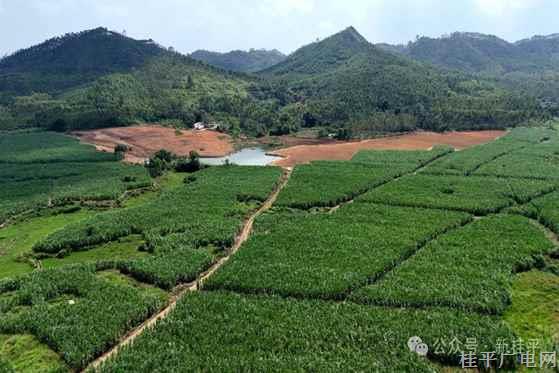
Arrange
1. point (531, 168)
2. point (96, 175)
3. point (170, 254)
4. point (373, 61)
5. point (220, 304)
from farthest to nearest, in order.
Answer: point (373, 61)
point (96, 175)
point (531, 168)
point (170, 254)
point (220, 304)

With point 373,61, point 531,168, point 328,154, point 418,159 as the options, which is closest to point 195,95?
point 373,61

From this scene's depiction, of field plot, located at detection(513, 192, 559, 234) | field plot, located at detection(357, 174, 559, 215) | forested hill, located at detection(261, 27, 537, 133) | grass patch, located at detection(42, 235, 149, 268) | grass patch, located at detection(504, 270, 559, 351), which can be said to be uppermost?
forested hill, located at detection(261, 27, 537, 133)

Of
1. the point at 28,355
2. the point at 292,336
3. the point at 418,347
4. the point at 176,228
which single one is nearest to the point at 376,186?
the point at 176,228

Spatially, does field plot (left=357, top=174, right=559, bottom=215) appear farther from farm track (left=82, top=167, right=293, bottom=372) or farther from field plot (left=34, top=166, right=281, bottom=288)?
field plot (left=34, top=166, right=281, bottom=288)

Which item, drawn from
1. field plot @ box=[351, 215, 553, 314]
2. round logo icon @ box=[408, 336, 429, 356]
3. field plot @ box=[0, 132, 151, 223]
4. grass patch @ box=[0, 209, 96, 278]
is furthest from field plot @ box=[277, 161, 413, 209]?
round logo icon @ box=[408, 336, 429, 356]

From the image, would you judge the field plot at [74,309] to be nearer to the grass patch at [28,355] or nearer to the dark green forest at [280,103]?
the grass patch at [28,355]

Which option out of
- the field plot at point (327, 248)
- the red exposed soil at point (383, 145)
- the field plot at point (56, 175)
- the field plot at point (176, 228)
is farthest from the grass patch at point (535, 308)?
the red exposed soil at point (383, 145)

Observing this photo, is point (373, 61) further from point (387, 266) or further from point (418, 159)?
point (387, 266)
